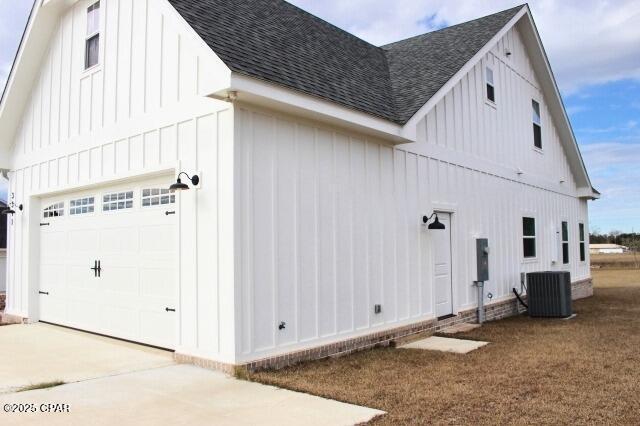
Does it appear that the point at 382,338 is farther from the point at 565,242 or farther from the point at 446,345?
the point at 565,242

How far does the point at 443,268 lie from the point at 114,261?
5769 millimetres

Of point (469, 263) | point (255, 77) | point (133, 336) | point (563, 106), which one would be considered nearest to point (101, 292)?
point (133, 336)

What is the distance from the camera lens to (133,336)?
7.96m

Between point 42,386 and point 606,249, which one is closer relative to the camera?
point 42,386

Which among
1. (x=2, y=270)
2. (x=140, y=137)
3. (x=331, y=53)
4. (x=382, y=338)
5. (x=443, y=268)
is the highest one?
(x=331, y=53)

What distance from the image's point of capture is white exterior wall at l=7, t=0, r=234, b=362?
637 cm

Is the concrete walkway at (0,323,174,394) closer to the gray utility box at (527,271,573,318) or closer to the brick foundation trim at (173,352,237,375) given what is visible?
the brick foundation trim at (173,352,237,375)

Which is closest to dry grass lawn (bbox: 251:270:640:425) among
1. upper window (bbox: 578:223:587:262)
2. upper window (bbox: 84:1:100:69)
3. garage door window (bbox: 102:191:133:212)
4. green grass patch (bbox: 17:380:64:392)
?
green grass patch (bbox: 17:380:64:392)

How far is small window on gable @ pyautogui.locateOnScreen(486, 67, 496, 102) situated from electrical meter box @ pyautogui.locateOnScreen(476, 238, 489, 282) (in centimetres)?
356

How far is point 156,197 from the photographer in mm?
7645

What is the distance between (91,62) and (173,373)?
5.70m

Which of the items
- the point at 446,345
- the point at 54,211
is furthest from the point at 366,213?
the point at 54,211

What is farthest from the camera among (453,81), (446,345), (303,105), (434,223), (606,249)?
(606,249)

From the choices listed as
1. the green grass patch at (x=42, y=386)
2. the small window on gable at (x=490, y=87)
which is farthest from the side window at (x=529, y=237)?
the green grass patch at (x=42, y=386)
